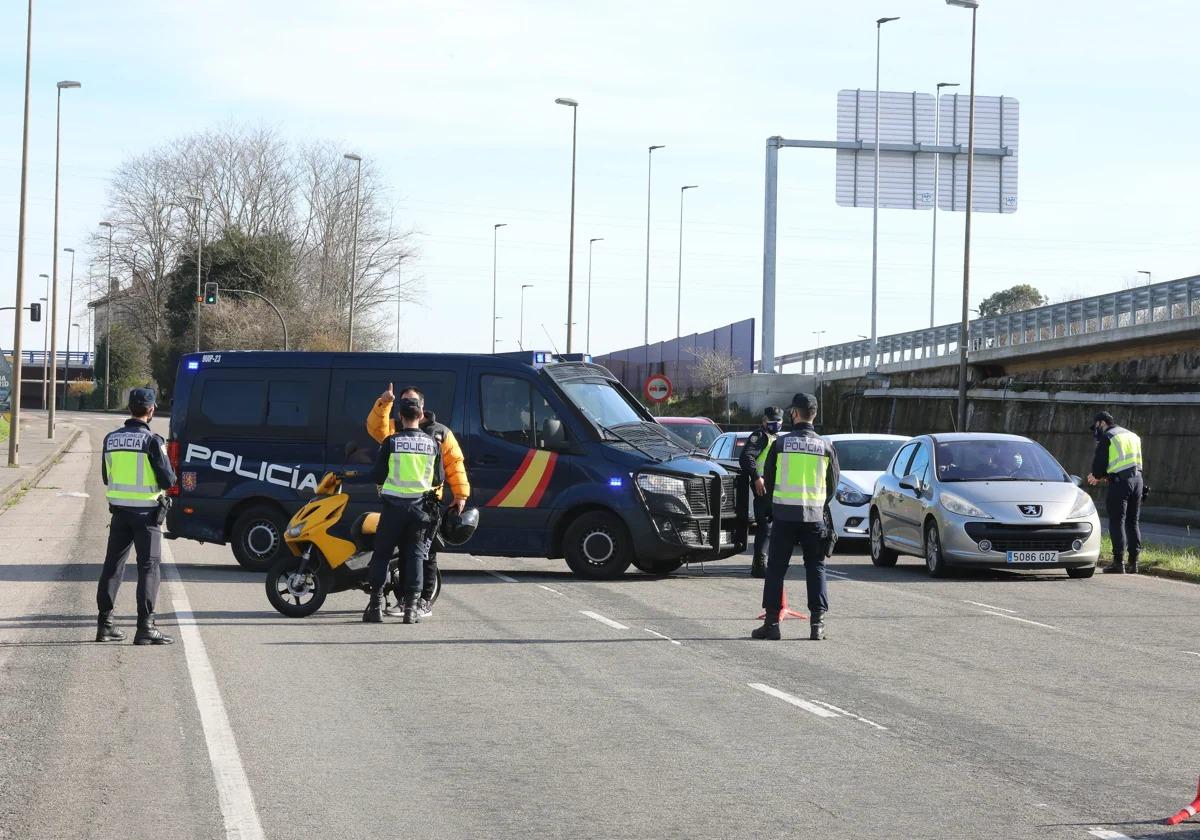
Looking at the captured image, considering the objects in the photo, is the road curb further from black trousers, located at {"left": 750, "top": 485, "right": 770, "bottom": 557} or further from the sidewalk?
black trousers, located at {"left": 750, "top": 485, "right": 770, "bottom": 557}

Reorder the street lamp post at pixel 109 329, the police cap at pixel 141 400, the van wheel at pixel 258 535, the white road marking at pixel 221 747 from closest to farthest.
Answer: the white road marking at pixel 221 747, the police cap at pixel 141 400, the van wheel at pixel 258 535, the street lamp post at pixel 109 329

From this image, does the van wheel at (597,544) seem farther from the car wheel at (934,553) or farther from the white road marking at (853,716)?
the white road marking at (853,716)

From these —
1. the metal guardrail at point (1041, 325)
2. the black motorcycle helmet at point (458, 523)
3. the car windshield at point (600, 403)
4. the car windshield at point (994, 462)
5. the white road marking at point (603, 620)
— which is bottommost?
the white road marking at point (603, 620)

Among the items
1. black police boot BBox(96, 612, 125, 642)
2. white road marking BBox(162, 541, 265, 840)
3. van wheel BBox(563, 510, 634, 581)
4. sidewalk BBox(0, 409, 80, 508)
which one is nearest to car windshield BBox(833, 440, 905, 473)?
van wheel BBox(563, 510, 634, 581)

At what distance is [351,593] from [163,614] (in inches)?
99.5

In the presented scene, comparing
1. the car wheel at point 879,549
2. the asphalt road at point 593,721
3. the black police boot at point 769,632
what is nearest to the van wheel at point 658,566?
the asphalt road at point 593,721

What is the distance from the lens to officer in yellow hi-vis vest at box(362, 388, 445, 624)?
41.8 feet

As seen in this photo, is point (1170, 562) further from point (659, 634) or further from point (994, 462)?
point (659, 634)

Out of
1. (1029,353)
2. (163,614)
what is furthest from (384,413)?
(1029,353)

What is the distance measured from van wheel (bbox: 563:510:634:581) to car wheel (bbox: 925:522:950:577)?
11.9 feet

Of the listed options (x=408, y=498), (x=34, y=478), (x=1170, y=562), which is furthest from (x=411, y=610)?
(x=34, y=478)

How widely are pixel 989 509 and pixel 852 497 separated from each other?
4.15m

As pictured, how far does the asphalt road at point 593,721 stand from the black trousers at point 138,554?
15.8 inches

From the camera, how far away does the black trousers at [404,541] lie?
12742mm
